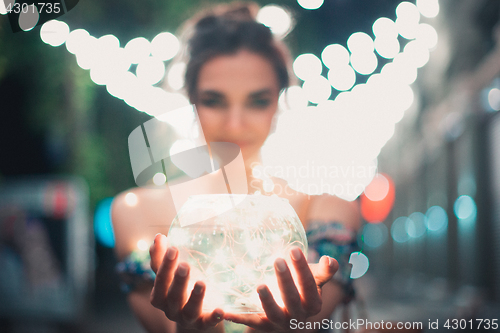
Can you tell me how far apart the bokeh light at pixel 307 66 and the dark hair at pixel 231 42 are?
24 cm

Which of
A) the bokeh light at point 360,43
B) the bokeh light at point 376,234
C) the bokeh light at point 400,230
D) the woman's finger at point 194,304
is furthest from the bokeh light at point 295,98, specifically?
the bokeh light at point 376,234

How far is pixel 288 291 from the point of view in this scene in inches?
41.3

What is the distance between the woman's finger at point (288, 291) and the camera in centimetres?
100

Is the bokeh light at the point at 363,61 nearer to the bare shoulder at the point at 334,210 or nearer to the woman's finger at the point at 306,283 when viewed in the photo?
the bare shoulder at the point at 334,210

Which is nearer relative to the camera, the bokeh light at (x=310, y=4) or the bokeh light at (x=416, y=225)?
the bokeh light at (x=310, y=4)

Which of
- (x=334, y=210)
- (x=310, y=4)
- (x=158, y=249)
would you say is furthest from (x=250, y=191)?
(x=310, y=4)

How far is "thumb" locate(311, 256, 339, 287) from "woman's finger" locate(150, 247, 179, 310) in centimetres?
40

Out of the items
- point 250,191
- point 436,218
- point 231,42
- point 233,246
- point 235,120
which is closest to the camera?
point 233,246

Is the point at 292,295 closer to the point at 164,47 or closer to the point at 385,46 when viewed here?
the point at 164,47

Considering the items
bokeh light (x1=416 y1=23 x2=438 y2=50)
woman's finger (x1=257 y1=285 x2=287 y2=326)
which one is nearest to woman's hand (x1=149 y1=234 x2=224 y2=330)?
woman's finger (x1=257 y1=285 x2=287 y2=326)

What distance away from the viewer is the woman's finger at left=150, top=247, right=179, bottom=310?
102 centimetres

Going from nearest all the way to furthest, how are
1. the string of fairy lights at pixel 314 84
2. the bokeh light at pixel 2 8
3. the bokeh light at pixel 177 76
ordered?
1. the string of fairy lights at pixel 314 84
2. the bokeh light at pixel 177 76
3. the bokeh light at pixel 2 8

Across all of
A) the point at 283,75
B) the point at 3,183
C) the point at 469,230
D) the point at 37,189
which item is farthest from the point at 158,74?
the point at 469,230

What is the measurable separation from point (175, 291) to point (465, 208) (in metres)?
8.18
